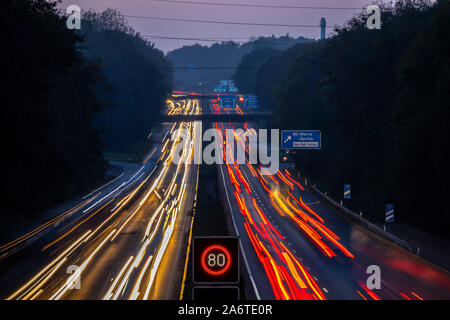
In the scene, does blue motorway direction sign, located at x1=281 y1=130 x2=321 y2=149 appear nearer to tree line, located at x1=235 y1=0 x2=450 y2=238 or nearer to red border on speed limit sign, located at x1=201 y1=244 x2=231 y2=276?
tree line, located at x1=235 y1=0 x2=450 y2=238

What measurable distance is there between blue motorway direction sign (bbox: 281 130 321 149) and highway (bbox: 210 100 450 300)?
6.47 metres

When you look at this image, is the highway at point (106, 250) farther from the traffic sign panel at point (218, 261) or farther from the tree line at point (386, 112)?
the tree line at point (386, 112)

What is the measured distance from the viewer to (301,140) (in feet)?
180

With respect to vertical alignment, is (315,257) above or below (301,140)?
below

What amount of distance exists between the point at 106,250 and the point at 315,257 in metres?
13.2

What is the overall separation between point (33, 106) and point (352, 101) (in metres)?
47.0

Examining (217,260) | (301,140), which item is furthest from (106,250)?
(217,260)

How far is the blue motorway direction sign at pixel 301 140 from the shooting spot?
54656mm

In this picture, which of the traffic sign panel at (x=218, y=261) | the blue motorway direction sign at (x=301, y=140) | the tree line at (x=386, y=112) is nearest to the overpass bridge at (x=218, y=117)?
the tree line at (x=386, y=112)

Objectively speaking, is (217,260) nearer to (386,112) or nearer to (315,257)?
(315,257)

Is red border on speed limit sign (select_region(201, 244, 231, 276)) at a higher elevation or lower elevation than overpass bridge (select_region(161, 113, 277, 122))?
lower

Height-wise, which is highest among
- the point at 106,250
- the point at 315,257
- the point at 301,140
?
the point at 301,140

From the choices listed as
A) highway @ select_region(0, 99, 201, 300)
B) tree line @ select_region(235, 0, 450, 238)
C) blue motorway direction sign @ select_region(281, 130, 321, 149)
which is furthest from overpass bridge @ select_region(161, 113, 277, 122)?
blue motorway direction sign @ select_region(281, 130, 321, 149)

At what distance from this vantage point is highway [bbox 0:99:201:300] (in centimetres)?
2555
